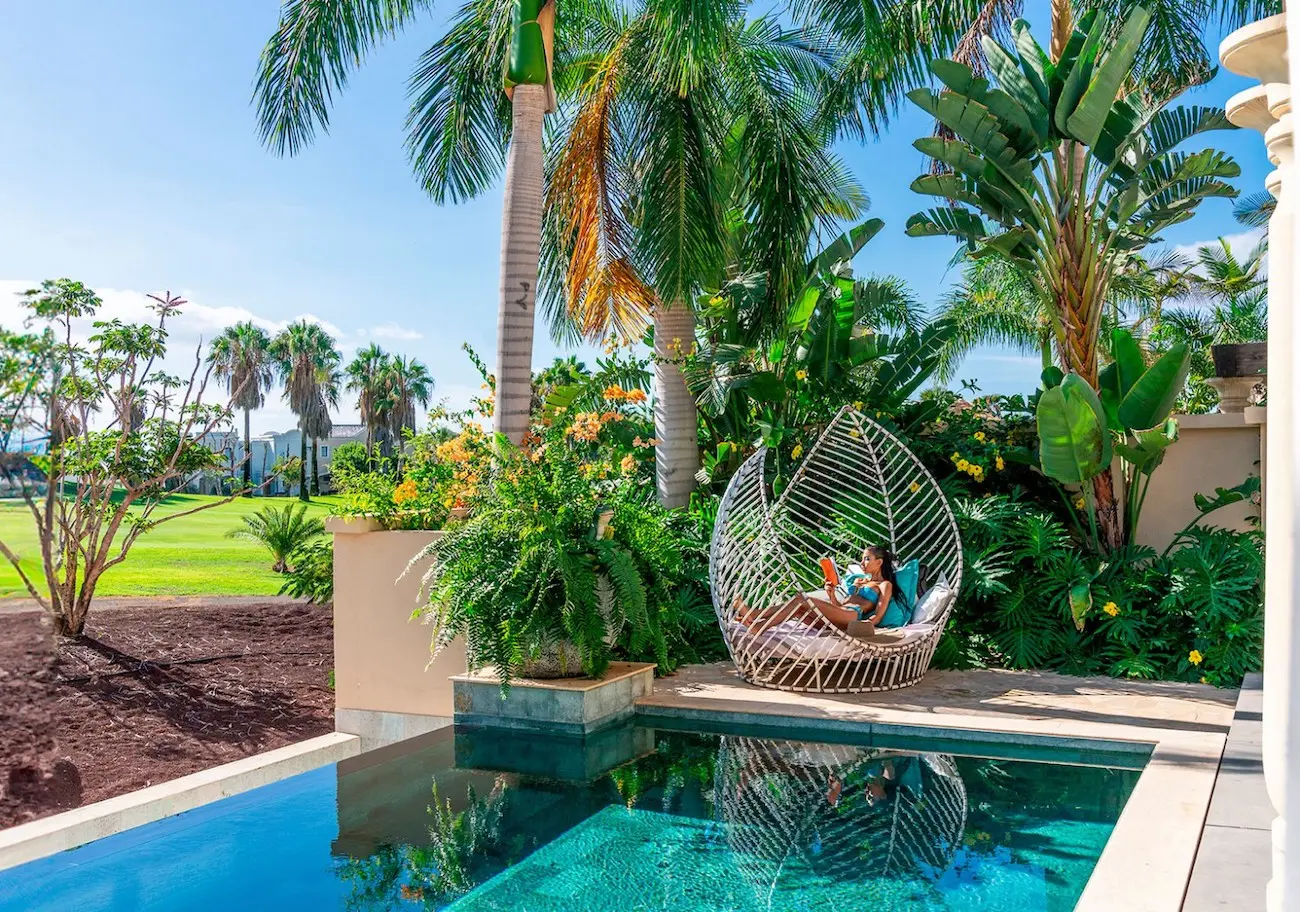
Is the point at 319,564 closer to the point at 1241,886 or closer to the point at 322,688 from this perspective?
the point at 322,688

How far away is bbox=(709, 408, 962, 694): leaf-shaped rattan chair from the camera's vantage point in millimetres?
6203

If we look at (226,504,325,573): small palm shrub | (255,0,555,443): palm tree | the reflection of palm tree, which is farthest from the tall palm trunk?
(226,504,325,573): small palm shrub

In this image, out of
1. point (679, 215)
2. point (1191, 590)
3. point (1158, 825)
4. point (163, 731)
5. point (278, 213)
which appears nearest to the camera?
point (1158, 825)

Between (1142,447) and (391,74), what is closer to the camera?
(1142,447)

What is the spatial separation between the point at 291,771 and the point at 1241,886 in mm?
4375

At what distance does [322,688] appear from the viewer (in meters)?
10.6

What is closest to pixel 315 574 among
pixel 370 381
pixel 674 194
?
pixel 674 194

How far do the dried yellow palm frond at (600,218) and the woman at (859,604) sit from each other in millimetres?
3693

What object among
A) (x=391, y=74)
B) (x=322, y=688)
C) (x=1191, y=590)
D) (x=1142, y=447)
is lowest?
(x=322, y=688)

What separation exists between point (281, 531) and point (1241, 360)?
40.6 feet

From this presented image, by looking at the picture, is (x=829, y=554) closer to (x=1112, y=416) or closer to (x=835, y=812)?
(x=1112, y=416)

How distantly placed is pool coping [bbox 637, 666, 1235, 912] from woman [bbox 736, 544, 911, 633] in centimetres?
47

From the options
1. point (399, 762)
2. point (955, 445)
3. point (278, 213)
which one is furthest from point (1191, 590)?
point (278, 213)

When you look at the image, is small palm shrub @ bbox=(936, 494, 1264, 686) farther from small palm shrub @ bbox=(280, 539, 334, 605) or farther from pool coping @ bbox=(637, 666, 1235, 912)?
small palm shrub @ bbox=(280, 539, 334, 605)
